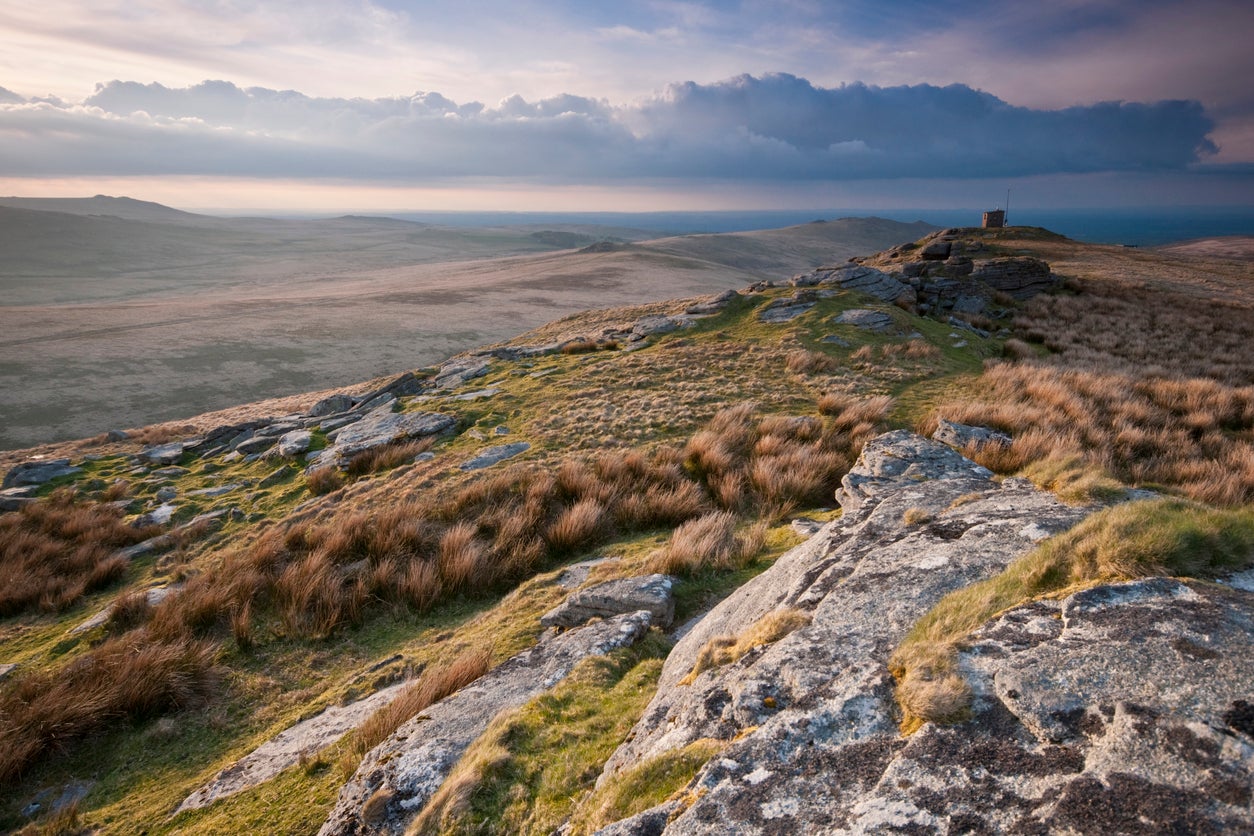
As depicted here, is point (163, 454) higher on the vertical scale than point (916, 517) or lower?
lower

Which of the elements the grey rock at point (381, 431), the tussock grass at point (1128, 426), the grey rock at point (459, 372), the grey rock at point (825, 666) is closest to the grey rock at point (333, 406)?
the grey rock at point (459, 372)

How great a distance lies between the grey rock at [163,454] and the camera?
14.9 m

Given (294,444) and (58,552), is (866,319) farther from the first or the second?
(58,552)

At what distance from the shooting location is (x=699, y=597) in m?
5.16

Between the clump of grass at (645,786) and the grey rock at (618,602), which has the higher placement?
the clump of grass at (645,786)

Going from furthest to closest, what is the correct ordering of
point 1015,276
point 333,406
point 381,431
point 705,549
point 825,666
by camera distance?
point 1015,276, point 333,406, point 381,431, point 705,549, point 825,666

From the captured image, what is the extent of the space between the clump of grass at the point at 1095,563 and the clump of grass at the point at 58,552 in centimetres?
981

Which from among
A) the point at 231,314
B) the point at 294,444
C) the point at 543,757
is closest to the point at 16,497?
the point at 294,444

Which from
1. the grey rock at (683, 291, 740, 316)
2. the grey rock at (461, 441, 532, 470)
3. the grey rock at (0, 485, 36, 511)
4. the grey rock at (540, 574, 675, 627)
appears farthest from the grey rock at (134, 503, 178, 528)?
the grey rock at (683, 291, 740, 316)

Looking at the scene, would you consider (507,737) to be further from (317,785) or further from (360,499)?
(360,499)

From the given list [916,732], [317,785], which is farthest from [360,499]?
[916,732]

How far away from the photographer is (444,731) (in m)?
3.45

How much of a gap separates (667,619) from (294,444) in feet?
37.1

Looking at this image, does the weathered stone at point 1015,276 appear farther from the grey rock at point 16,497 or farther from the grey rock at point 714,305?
the grey rock at point 16,497
